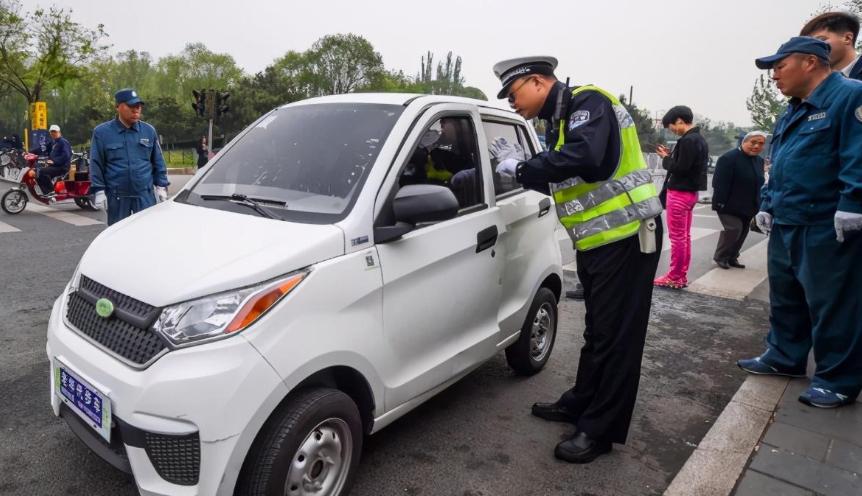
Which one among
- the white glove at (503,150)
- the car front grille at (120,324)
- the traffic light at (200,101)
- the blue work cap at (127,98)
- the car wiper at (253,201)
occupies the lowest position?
the car front grille at (120,324)

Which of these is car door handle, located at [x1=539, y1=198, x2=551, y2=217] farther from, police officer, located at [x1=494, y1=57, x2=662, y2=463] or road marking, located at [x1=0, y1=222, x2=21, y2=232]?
road marking, located at [x1=0, y1=222, x2=21, y2=232]

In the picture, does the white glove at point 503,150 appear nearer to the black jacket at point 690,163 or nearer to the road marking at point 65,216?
the black jacket at point 690,163

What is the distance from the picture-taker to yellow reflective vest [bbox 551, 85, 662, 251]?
2820 mm

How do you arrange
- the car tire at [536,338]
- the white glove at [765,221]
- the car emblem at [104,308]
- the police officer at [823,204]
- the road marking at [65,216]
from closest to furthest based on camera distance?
the car emblem at [104,308], the police officer at [823,204], the car tire at [536,338], the white glove at [765,221], the road marking at [65,216]

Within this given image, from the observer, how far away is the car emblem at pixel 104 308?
6.99 feet

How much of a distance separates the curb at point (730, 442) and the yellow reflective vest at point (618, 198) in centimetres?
122

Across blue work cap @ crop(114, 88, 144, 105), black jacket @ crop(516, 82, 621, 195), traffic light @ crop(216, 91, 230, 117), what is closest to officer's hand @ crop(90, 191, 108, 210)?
blue work cap @ crop(114, 88, 144, 105)

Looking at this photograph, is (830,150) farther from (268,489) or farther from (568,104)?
(268,489)

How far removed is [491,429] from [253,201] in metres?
1.81

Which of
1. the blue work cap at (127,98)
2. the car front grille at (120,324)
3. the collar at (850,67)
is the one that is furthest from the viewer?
the blue work cap at (127,98)

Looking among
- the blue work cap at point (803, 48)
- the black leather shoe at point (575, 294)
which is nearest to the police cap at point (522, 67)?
the blue work cap at point (803, 48)

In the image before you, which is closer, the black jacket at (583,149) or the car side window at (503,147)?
the black jacket at (583,149)

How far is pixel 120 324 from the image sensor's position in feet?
6.93

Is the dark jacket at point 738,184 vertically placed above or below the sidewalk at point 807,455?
above
